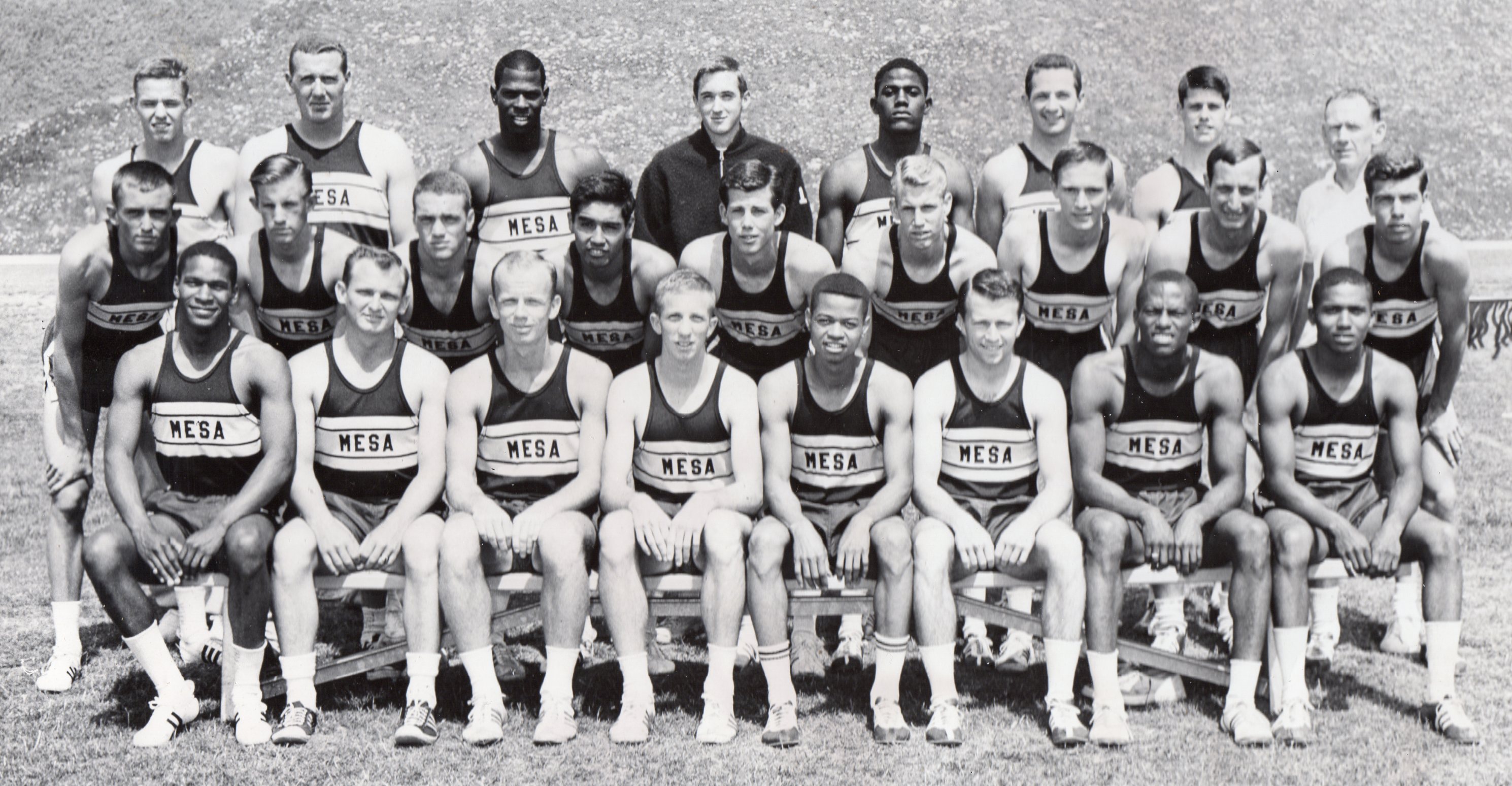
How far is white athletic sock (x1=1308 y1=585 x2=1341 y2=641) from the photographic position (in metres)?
5.91

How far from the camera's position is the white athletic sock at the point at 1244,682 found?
500 cm

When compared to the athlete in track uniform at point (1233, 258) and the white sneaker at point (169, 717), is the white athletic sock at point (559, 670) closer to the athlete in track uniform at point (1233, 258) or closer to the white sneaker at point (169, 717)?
the white sneaker at point (169, 717)

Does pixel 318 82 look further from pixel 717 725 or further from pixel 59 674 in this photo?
pixel 717 725

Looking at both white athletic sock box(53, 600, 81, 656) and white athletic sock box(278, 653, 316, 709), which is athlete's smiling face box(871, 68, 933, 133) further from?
white athletic sock box(53, 600, 81, 656)

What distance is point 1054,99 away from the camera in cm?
641

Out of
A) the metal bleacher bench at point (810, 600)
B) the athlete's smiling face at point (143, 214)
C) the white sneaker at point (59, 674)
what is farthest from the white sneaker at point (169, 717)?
the athlete's smiling face at point (143, 214)

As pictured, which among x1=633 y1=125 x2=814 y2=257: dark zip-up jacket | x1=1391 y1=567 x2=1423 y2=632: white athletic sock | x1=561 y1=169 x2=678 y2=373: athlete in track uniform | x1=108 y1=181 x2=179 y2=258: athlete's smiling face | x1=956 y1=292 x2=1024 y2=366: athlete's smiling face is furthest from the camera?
x1=633 y1=125 x2=814 y2=257: dark zip-up jacket

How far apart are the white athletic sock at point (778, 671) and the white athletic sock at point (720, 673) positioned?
0.10ft

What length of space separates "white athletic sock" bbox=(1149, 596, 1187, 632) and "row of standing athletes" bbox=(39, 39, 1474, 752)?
2 cm

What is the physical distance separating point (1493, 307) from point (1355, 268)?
10432 mm

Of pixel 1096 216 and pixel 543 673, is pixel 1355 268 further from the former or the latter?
pixel 543 673

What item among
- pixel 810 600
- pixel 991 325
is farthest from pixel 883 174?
pixel 810 600

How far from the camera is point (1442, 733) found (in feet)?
16.4

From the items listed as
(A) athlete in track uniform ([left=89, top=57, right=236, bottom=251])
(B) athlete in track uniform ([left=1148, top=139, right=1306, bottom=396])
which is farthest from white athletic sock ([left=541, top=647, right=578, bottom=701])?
Result: (B) athlete in track uniform ([left=1148, top=139, right=1306, bottom=396])
